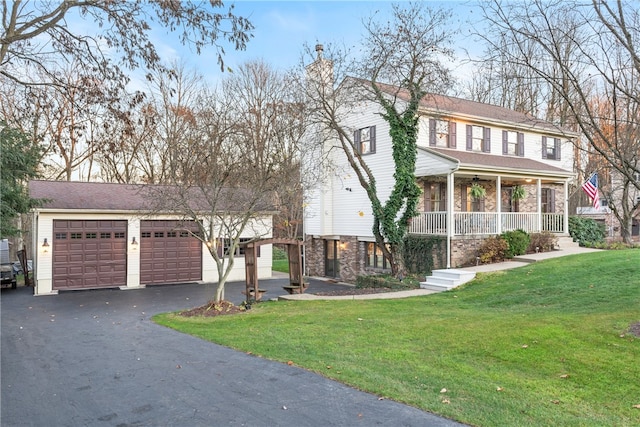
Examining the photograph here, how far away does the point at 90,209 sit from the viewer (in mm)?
17750

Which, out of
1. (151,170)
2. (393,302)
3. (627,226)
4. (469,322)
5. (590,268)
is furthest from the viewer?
(151,170)

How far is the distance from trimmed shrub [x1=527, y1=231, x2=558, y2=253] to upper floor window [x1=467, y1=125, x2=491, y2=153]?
442 cm

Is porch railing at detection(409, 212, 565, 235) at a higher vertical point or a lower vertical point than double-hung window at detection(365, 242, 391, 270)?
higher

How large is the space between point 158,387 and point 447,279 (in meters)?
10.0

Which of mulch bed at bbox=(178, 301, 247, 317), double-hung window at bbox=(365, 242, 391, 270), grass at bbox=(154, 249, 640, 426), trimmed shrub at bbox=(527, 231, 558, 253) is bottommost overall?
mulch bed at bbox=(178, 301, 247, 317)

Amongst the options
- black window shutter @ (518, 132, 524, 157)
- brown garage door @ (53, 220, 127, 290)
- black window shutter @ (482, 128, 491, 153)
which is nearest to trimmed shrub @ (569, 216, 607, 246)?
black window shutter @ (518, 132, 524, 157)

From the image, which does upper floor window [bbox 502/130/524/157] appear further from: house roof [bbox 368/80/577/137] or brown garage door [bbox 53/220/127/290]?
brown garage door [bbox 53/220/127/290]

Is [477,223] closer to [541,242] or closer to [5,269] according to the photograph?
[541,242]

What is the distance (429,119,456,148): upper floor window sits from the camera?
18.4m

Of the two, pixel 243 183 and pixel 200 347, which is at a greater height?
pixel 243 183

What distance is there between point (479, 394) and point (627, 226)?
21.4 meters

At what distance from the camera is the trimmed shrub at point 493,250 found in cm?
1620

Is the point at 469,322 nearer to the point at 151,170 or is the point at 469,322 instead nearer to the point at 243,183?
the point at 243,183

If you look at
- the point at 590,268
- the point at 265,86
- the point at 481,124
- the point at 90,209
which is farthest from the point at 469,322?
the point at 265,86
